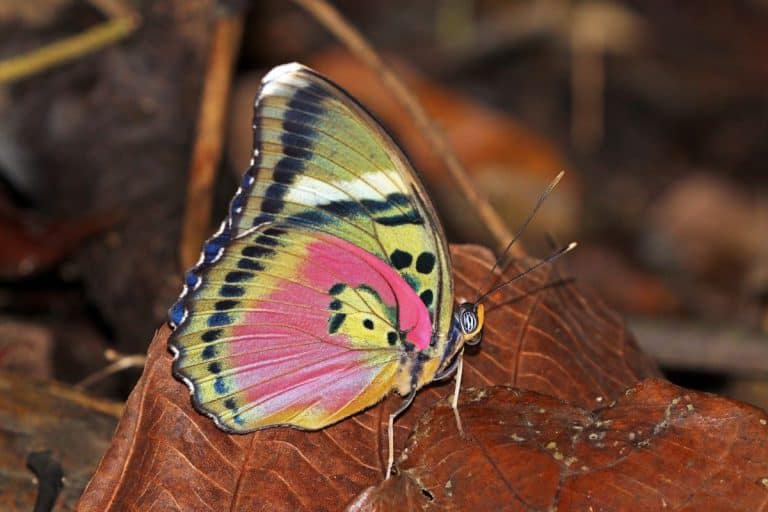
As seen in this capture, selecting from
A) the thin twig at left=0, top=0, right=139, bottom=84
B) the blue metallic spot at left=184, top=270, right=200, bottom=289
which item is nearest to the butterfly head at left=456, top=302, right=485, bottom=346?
the blue metallic spot at left=184, top=270, right=200, bottom=289

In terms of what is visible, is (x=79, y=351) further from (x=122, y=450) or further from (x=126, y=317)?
(x=122, y=450)

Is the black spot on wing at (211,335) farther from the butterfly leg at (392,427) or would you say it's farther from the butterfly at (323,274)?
the butterfly leg at (392,427)

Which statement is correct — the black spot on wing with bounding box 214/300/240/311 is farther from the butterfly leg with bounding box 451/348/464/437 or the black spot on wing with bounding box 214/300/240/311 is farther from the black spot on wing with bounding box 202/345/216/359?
the butterfly leg with bounding box 451/348/464/437

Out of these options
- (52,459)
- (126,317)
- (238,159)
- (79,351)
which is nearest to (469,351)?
(52,459)

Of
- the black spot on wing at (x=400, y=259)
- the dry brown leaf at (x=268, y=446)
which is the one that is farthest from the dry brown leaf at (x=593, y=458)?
the black spot on wing at (x=400, y=259)

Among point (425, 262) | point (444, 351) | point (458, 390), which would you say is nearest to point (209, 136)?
point (425, 262)

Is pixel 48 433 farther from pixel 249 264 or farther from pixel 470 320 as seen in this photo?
pixel 470 320
